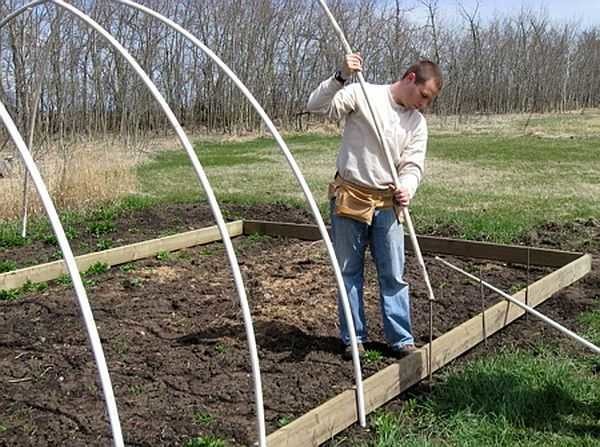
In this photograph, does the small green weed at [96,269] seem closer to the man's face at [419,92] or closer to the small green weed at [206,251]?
the small green weed at [206,251]

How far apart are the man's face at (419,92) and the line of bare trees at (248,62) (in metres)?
3.10

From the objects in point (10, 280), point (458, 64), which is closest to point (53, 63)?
point (10, 280)

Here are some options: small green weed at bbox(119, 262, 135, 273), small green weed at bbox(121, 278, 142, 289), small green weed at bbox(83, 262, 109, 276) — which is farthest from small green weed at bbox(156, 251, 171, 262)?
small green weed at bbox(121, 278, 142, 289)

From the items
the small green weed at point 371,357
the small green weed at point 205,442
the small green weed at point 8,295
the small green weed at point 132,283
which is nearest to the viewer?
the small green weed at point 205,442

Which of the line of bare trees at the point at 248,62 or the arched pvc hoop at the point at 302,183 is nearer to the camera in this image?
the arched pvc hoop at the point at 302,183

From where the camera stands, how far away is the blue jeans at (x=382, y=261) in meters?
3.44

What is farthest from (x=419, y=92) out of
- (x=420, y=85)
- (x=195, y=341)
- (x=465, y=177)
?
(x=465, y=177)

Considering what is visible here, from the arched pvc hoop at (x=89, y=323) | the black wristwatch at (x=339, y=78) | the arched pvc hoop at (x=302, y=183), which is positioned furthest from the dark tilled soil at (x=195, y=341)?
the black wristwatch at (x=339, y=78)

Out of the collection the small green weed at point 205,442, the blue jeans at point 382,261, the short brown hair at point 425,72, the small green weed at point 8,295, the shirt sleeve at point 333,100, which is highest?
the short brown hair at point 425,72

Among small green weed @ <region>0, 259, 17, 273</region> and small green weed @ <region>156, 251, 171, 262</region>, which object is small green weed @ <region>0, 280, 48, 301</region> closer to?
small green weed @ <region>0, 259, 17, 273</region>

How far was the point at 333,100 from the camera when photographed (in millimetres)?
3229

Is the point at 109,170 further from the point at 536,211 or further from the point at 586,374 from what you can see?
the point at 586,374

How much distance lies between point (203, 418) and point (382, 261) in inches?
45.8

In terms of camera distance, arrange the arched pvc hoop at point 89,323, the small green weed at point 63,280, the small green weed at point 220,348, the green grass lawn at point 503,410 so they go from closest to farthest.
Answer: the arched pvc hoop at point 89,323
the green grass lawn at point 503,410
the small green weed at point 220,348
the small green weed at point 63,280
